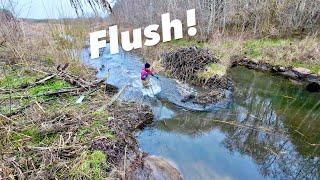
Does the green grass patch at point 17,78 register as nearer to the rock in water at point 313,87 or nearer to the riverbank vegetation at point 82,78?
the riverbank vegetation at point 82,78

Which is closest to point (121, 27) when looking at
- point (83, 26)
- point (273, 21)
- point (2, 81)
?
point (83, 26)

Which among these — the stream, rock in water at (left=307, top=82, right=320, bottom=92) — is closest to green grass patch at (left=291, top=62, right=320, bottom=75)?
rock in water at (left=307, top=82, right=320, bottom=92)

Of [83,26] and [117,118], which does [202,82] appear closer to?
[117,118]

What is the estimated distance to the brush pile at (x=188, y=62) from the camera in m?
12.3

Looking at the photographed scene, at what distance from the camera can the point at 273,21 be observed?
1845cm

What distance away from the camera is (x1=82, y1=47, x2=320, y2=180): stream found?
6734 mm

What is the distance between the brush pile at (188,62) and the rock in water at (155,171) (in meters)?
5.86

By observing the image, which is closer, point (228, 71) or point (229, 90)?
point (229, 90)

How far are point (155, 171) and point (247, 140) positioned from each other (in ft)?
9.71

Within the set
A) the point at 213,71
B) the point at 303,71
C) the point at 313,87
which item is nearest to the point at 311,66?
the point at 303,71

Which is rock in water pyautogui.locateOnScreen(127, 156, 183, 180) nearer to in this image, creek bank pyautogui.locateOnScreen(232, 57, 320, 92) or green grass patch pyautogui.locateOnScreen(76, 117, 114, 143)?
green grass patch pyautogui.locateOnScreen(76, 117, 114, 143)

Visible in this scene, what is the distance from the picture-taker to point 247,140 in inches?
311

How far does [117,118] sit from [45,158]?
105 inches

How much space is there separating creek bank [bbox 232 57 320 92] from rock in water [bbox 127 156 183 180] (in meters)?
7.59
